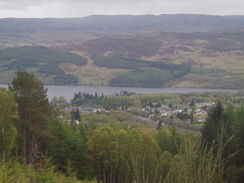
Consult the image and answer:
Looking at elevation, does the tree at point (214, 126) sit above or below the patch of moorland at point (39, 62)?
above

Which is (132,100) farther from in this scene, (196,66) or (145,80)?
(196,66)

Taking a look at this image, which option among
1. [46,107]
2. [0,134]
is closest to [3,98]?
[0,134]

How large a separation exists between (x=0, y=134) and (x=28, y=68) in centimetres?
11323

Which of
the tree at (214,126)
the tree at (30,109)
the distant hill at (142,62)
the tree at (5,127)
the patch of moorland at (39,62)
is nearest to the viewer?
the tree at (5,127)

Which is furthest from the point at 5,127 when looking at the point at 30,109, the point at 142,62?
the point at 142,62

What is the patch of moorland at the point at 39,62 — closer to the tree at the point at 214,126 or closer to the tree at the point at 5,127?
the tree at the point at 214,126

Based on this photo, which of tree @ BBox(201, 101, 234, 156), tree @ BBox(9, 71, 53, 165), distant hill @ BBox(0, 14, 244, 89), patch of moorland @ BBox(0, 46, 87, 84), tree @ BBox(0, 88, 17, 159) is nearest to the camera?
tree @ BBox(0, 88, 17, 159)

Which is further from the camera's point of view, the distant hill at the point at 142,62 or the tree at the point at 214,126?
the distant hill at the point at 142,62

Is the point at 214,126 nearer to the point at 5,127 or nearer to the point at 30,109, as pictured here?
the point at 30,109

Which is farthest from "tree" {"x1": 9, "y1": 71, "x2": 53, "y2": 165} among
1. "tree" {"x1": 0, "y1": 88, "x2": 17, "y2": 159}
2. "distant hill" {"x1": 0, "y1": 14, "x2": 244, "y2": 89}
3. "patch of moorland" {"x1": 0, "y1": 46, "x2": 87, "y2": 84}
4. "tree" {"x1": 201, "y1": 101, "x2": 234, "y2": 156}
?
"patch of moorland" {"x1": 0, "y1": 46, "x2": 87, "y2": 84}

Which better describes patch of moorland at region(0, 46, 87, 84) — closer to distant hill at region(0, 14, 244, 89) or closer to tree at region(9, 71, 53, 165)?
distant hill at region(0, 14, 244, 89)

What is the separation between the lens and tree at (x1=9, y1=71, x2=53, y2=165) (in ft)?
48.2

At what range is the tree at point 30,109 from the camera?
14.7 m

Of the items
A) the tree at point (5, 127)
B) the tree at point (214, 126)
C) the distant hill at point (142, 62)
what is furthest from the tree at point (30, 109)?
the distant hill at point (142, 62)
